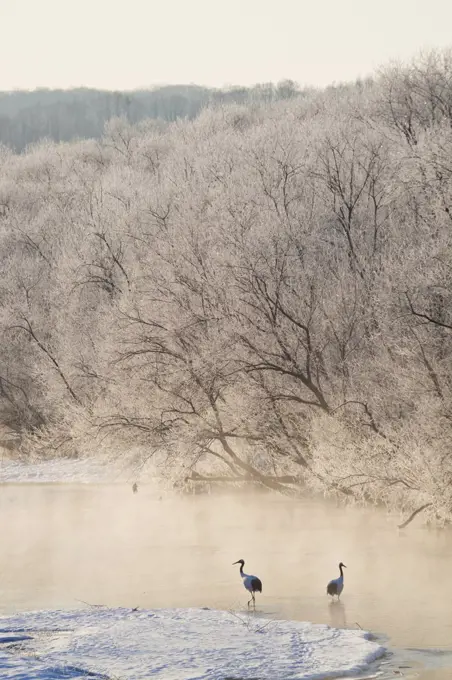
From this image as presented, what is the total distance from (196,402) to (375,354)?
16.6ft

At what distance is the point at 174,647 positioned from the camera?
1284 cm

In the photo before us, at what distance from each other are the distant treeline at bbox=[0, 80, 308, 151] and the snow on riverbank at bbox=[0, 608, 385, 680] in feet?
385

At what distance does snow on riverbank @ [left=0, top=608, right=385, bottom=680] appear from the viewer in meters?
11.7

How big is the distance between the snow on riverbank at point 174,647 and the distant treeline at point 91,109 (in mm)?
117496

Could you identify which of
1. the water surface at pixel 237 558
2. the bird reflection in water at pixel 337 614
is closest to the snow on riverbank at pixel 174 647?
the bird reflection in water at pixel 337 614

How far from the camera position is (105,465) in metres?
37.7

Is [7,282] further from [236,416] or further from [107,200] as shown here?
[236,416]

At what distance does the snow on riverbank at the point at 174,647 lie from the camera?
461 inches

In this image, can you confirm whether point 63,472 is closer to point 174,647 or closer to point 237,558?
point 237,558

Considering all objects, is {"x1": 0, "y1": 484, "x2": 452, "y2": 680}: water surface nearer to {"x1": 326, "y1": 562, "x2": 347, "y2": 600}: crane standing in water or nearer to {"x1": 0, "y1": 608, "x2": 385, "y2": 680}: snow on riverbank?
{"x1": 326, "y1": 562, "x2": 347, "y2": 600}: crane standing in water

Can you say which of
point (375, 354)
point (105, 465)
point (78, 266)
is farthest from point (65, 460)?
point (375, 354)

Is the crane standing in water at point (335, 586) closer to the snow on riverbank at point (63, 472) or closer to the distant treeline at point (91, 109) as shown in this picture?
the snow on riverbank at point (63, 472)

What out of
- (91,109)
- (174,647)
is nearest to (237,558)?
(174,647)

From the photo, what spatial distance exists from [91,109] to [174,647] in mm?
153647
